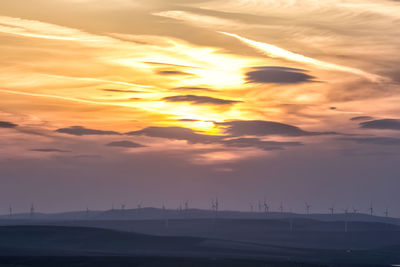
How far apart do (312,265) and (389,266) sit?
24.7 m

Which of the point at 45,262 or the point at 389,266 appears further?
the point at 389,266

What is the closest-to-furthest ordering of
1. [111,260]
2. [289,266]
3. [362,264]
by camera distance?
[289,266]
[111,260]
[362,264]

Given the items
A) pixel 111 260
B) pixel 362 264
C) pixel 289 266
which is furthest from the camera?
pixel 362 264

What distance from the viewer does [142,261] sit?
563ft

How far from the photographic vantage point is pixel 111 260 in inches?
6890

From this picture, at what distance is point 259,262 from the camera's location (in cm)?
17575

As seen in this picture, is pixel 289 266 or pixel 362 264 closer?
pixel 289 266

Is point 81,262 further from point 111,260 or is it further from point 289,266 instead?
point 289,266

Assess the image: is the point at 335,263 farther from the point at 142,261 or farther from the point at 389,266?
the point at 142,261

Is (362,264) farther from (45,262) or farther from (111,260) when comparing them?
(45,262)

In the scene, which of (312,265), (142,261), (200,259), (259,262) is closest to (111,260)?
(142,261)

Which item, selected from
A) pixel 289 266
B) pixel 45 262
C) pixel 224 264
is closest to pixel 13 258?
pixel 45 262

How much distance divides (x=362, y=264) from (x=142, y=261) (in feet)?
191

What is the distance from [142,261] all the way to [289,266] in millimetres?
35318
